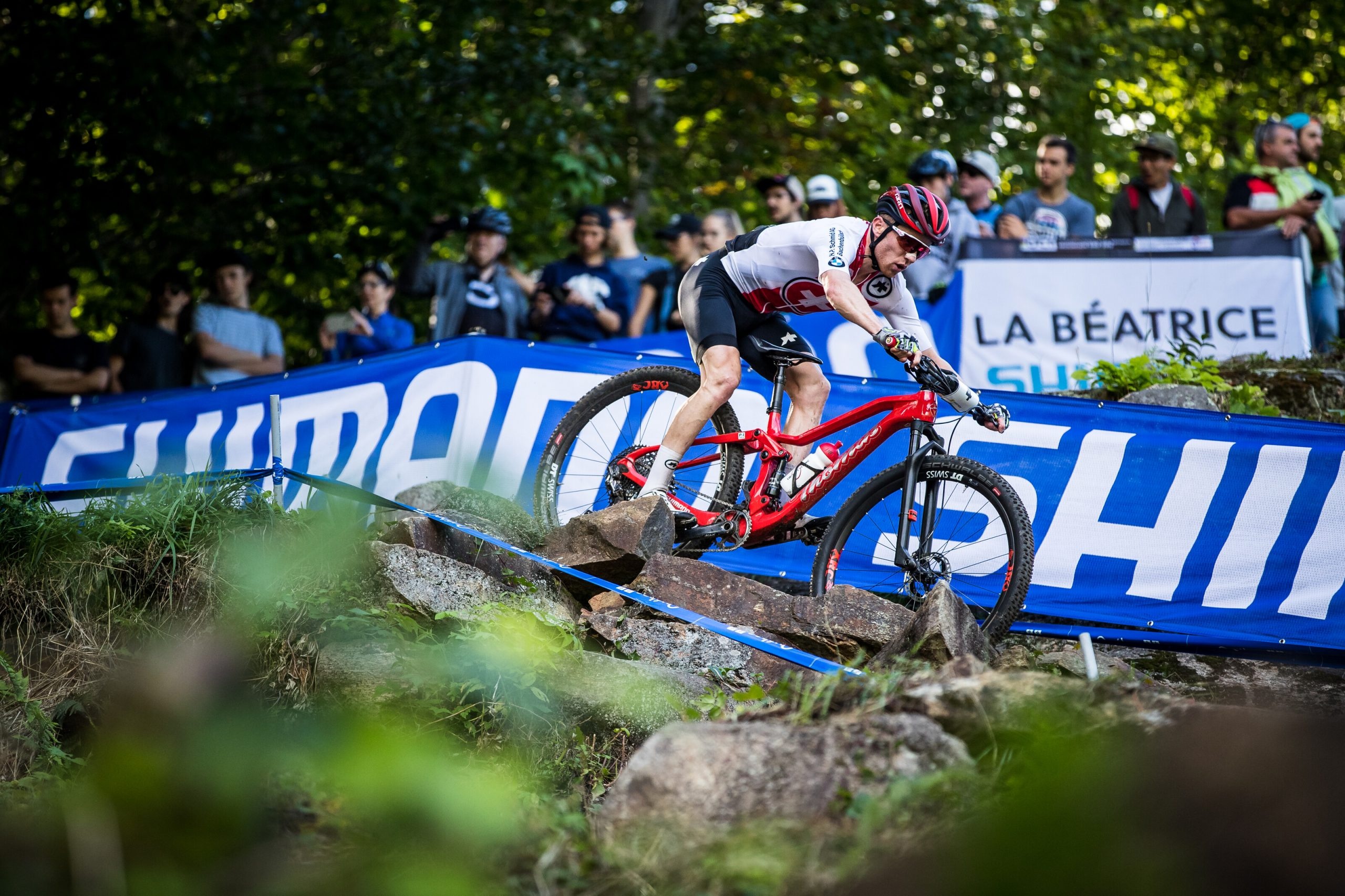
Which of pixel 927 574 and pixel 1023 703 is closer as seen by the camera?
pixel 1023 703

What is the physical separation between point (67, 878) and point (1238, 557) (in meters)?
5.61

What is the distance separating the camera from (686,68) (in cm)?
1488

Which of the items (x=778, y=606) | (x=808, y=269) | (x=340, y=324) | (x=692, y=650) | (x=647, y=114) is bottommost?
(x=692, y=650)

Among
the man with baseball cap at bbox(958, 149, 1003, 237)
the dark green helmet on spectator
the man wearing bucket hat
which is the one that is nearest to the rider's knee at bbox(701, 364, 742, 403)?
the dark green helmet on spectator

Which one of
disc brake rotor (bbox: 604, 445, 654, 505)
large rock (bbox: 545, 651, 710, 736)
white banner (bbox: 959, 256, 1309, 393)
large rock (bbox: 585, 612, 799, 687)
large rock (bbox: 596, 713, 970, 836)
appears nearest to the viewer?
large rock (bbox: 596, 713, 970, 836)

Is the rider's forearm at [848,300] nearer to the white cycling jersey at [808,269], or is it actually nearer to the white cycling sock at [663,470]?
the white cycling jersey at [808,269]

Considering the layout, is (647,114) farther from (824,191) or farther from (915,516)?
(915,516)

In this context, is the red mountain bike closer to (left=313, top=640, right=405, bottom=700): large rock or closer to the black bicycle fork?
the black bicycle fork

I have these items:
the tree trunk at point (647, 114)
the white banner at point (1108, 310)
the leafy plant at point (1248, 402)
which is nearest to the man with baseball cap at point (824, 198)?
the white banner at point (1108, 310)

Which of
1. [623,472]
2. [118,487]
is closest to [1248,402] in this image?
[623,472]

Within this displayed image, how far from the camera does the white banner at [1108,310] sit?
8.91 meters

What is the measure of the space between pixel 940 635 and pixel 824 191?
539cm

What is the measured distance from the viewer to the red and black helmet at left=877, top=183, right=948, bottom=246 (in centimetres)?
538

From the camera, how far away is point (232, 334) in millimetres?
9758
